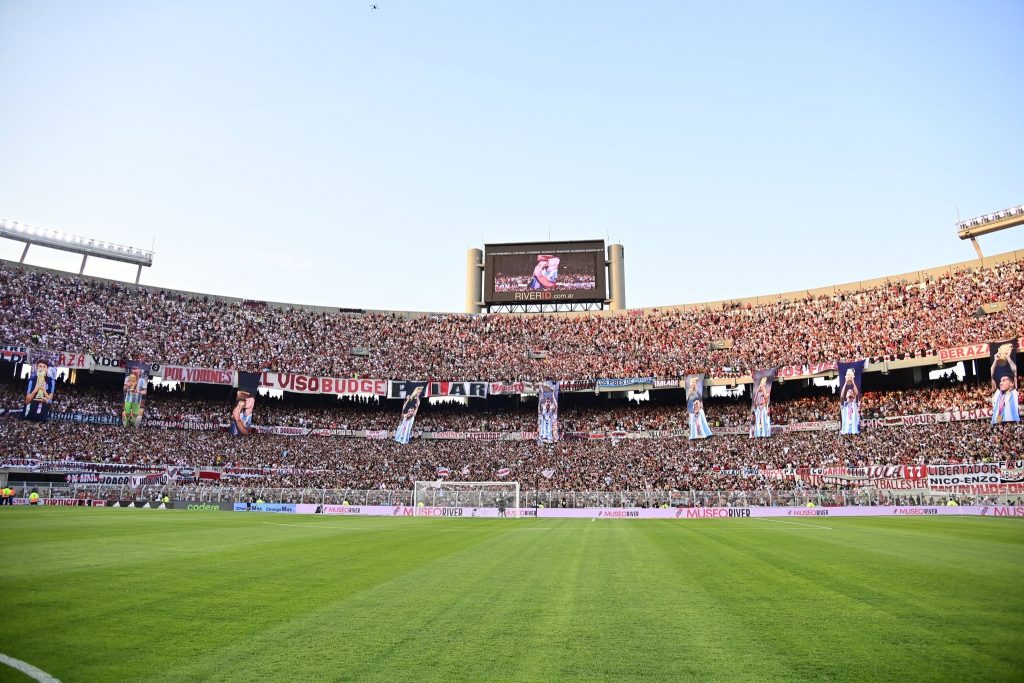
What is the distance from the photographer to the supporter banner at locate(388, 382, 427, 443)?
57656mm

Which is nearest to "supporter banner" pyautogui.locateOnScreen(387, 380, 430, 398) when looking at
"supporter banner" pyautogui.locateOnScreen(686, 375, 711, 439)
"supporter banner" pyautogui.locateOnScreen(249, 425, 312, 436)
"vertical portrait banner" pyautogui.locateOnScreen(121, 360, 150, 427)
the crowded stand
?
the crowded stand

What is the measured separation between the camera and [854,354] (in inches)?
2053

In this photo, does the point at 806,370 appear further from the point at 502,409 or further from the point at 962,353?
the point at 502,409

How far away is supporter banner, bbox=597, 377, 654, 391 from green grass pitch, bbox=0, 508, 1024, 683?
42026mm

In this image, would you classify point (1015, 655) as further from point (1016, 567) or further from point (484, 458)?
point (484, 458)

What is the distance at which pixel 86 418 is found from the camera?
171 ft

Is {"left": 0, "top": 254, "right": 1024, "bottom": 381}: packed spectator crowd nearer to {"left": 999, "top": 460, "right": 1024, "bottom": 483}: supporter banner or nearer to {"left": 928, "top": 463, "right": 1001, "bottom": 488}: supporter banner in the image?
{"left": 999, "top": 460, "right": 1024, "bottom": 483}: supporter banner

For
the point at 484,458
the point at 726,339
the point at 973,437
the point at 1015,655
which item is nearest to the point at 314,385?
the point at 484,458

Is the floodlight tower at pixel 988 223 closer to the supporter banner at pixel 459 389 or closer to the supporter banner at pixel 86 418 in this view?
the supporter banner at pixel 459 389

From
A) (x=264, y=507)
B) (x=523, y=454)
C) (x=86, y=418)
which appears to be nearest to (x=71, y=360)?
(x=86, y=418)

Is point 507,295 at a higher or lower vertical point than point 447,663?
higher

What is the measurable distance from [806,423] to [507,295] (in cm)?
3083

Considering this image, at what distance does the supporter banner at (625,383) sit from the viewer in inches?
2287

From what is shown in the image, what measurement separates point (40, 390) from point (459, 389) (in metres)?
32.0
